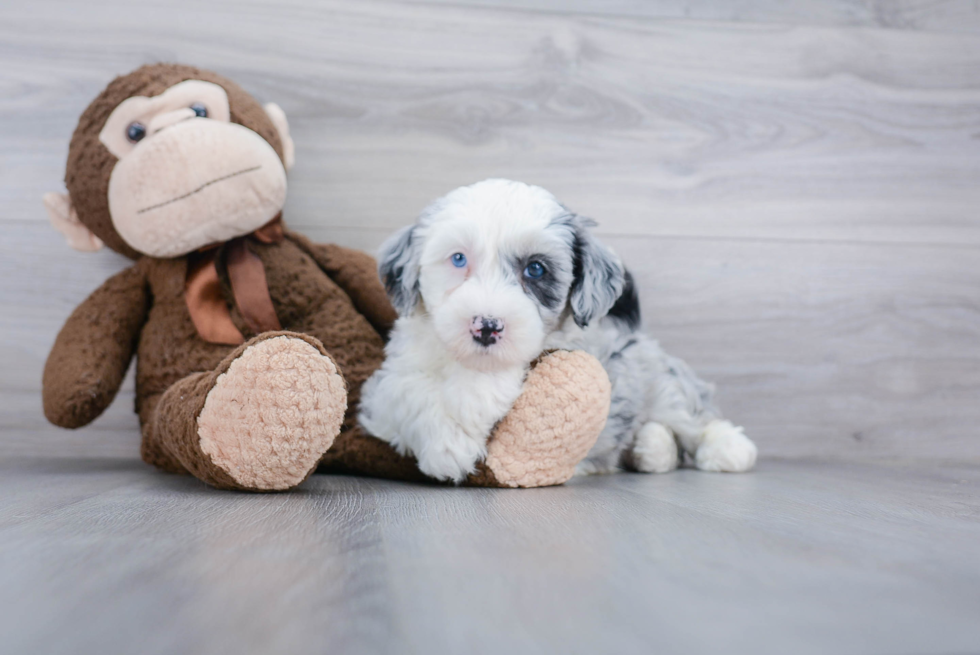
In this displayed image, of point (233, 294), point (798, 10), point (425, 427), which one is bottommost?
point (425, 427)

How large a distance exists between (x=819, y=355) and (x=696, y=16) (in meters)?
0.76

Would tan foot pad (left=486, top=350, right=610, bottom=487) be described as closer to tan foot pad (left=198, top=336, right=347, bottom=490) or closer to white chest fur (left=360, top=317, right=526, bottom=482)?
white chest fur (left=360, top=317, right=526, bottom=482)

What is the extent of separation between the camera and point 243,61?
1346 mm

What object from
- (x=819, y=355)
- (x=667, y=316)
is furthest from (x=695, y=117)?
(x=819, y=355)

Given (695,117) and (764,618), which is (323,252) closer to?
(695,117)

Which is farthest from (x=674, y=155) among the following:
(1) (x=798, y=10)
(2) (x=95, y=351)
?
(2) (x=95, y=351)

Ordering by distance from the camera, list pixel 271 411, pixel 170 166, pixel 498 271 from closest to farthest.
→ pixel 271 411, pixel 498 271, pixel 170 166

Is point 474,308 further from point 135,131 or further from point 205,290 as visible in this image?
point 135,131

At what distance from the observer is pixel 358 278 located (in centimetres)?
118

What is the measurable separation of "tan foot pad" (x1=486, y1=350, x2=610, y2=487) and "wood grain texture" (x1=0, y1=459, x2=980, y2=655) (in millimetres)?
93

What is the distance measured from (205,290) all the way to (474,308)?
479 millimetres

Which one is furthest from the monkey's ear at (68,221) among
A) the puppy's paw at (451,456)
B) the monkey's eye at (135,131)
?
the puppy's paw at (451,456)

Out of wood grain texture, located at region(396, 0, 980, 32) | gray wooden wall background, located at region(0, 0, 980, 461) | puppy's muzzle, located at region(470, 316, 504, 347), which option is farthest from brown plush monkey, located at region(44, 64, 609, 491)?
wood grain texture, located at region(396, 0, 980, 32)

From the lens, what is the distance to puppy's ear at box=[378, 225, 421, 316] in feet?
3.10
